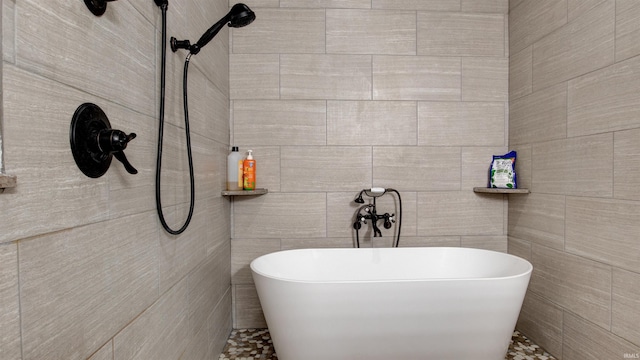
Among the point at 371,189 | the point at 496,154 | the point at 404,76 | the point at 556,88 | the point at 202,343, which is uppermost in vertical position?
the point at 404,76

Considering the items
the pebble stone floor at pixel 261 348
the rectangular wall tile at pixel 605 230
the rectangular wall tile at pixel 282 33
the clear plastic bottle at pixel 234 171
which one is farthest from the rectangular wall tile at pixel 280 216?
the rectangular wall tile at pixel 605 230

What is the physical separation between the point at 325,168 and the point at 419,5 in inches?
48.1

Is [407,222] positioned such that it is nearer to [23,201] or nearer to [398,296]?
[398,296]

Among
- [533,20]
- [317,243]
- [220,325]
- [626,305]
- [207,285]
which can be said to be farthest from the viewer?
[317,243]

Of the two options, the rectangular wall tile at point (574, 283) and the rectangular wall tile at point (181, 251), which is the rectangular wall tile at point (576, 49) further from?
the rectangular wall tile at point (181, 251)

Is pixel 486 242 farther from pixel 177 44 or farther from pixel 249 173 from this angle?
pixel 177 44

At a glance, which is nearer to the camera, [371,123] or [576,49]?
[576,49]

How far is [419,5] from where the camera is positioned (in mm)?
2221

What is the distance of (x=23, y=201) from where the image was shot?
60cm

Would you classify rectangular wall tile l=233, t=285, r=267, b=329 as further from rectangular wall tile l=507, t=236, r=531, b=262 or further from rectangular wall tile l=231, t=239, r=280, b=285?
rectangular wall tile l=507, t=236, r=531, b=262

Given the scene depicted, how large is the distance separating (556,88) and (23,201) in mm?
2234

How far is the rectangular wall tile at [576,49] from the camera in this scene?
153 cm

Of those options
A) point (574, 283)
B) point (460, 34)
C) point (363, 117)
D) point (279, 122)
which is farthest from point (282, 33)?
point (574, 283)

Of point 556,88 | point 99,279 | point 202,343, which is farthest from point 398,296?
point 556,88
